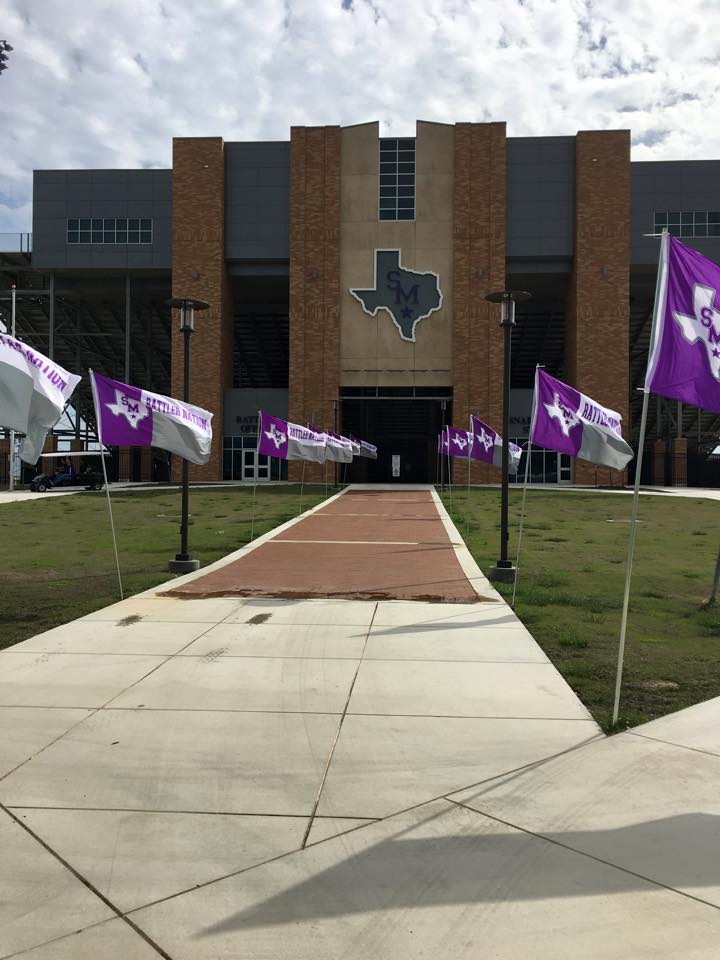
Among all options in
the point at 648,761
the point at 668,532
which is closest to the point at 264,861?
the point at 648,761

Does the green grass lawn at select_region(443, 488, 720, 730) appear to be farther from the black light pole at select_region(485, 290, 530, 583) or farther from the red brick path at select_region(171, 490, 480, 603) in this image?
the red brick path at select_region(171, 490, 480, 603)

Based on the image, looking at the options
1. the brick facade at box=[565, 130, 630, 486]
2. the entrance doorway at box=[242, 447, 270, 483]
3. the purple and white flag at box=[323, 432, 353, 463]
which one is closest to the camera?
the purple and white flag at box=[323, 432, 353, 463]

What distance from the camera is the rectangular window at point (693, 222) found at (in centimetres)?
4925

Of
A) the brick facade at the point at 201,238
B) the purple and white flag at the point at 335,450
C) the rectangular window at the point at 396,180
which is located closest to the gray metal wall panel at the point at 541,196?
the rectangular window at the point at 396,180

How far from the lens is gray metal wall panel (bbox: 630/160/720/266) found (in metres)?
49.2

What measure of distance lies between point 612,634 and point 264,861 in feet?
18.2

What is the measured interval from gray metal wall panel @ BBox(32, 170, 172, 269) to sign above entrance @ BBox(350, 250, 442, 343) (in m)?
14.6

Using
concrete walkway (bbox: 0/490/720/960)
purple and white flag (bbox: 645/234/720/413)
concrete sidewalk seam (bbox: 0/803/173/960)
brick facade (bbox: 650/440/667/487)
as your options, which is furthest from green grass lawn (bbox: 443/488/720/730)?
brick facade (bbox: 650/440/667/487)

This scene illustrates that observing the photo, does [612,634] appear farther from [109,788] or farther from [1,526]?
[1,526]

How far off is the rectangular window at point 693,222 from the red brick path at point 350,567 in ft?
126

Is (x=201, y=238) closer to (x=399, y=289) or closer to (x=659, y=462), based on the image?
(x=399, y=289)

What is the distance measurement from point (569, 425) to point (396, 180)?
43483 millimetres

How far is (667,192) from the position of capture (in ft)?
162

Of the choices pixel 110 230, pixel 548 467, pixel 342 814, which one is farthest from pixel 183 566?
pixel 110 230
